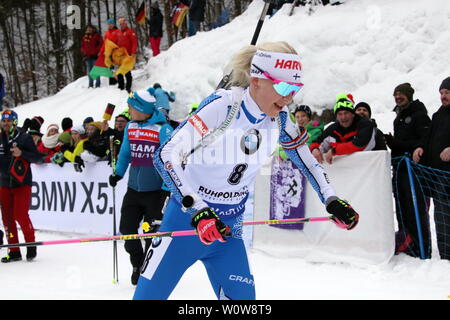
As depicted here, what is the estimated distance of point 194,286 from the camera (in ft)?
19.0

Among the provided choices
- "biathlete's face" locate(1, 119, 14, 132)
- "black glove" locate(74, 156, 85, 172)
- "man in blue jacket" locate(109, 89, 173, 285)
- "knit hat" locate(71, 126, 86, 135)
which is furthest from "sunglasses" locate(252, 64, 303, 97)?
"knit hat" locate(71, 126, 86, 135)

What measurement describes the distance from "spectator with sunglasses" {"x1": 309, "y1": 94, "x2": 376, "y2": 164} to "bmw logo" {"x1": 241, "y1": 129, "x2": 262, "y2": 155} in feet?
11.7

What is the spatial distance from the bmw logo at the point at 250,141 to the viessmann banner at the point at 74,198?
5.78m

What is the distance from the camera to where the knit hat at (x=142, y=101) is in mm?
5906

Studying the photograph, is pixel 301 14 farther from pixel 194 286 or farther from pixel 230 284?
pixel 230 284

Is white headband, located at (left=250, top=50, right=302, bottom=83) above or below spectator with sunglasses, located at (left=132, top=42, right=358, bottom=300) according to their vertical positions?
above

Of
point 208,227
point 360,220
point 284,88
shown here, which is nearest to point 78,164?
point 360,220

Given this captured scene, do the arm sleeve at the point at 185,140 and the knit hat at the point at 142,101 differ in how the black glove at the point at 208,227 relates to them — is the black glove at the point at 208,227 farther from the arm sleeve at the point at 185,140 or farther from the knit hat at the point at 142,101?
the knit hat at the point at 142,101

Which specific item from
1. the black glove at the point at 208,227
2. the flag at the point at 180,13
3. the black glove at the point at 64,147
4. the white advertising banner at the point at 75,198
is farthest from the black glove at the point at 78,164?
the flag at the point at 180,13

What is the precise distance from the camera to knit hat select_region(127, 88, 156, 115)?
5906 millimetres

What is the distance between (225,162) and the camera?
118 inches

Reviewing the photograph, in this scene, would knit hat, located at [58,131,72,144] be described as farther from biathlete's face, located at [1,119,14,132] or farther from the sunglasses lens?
the sunglasses lens

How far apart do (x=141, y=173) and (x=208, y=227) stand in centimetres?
336

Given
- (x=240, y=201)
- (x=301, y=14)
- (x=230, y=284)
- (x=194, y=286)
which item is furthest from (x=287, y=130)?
(x=301, y=14)
